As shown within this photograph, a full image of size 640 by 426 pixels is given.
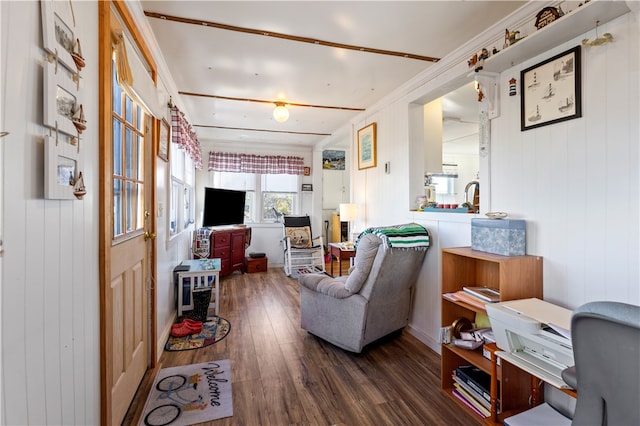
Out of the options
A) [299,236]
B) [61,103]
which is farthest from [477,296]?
[299,236]

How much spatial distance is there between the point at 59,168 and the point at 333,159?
20.4 ft

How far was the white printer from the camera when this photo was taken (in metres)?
1.32

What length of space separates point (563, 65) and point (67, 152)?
2390 millimetres

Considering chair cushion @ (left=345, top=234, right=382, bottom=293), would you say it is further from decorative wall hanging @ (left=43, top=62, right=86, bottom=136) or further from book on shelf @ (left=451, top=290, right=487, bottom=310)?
decorative wall hanging @ (left=43, top=62, right=86, bottom=136)

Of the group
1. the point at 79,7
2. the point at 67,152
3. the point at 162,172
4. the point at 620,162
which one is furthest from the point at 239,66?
the point at 620,162

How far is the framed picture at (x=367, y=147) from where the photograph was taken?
3.66 meters

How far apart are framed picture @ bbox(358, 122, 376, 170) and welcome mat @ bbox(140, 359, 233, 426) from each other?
105 inches

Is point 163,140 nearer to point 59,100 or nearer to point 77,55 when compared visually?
point 77,55

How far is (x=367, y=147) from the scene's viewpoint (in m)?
3.82

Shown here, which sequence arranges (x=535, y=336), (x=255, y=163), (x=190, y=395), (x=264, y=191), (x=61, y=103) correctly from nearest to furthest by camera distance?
(x=61, y=103), (x=535, y=336), (x=190, y=395), (x=255, y=163), (x=264, y=191)

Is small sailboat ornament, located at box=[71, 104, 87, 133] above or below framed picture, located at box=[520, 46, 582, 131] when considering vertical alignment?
below

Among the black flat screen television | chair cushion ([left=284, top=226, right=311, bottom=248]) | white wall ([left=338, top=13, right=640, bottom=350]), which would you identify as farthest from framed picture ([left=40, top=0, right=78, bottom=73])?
chair cushion ([left=284, top=226, right=311, bottom=248])

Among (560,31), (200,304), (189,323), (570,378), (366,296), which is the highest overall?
(560,31)

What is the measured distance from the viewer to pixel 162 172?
103 inches
